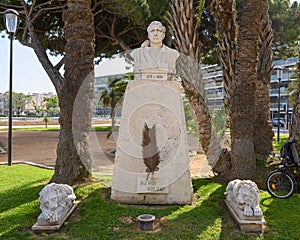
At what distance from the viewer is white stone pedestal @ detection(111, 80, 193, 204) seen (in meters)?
5.23

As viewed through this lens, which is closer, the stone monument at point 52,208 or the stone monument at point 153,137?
the stone monument at point 52,208

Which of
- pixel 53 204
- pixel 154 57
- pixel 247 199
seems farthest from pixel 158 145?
pixel 53 204

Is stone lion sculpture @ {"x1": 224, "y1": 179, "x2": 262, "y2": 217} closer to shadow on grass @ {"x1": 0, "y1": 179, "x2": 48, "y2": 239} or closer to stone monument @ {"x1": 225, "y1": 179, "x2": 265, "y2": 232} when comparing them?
stone monument @ {"x1": 225, "y1": 179, "x2": 265, "y2": 232}

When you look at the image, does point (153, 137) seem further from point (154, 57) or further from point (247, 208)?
point (247, 208)

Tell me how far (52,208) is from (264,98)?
5.60 meters

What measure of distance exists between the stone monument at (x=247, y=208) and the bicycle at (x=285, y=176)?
1471mm

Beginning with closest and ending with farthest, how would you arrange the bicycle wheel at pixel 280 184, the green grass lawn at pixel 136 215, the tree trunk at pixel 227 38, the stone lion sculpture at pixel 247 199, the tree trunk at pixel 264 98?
the green grass lawn at pixel 136 215, the stone lion sculpture at pixel 247 199, the bicycle wheel at pixel 280 184, the tree trunk at pixel 264 98, the tree trunk at pixel 227 38

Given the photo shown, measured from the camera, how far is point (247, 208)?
425 centimetres

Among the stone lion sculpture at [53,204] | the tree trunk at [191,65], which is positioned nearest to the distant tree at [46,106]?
the tree trunk at [191,65]

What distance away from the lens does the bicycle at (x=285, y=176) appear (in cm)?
575

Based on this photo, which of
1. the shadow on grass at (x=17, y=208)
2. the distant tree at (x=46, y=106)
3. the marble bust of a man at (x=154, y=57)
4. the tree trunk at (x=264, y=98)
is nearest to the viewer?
the shadow on grass at (x=17, y=208)

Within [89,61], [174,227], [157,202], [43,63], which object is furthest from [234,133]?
[43,63]

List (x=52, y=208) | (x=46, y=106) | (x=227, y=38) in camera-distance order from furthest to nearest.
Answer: (x=46, y=106)
(x=227, y=38)
(x=52, y=208)

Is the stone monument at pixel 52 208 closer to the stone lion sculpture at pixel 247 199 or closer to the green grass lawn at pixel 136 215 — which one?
the green grass lawn at pixel 136 215
